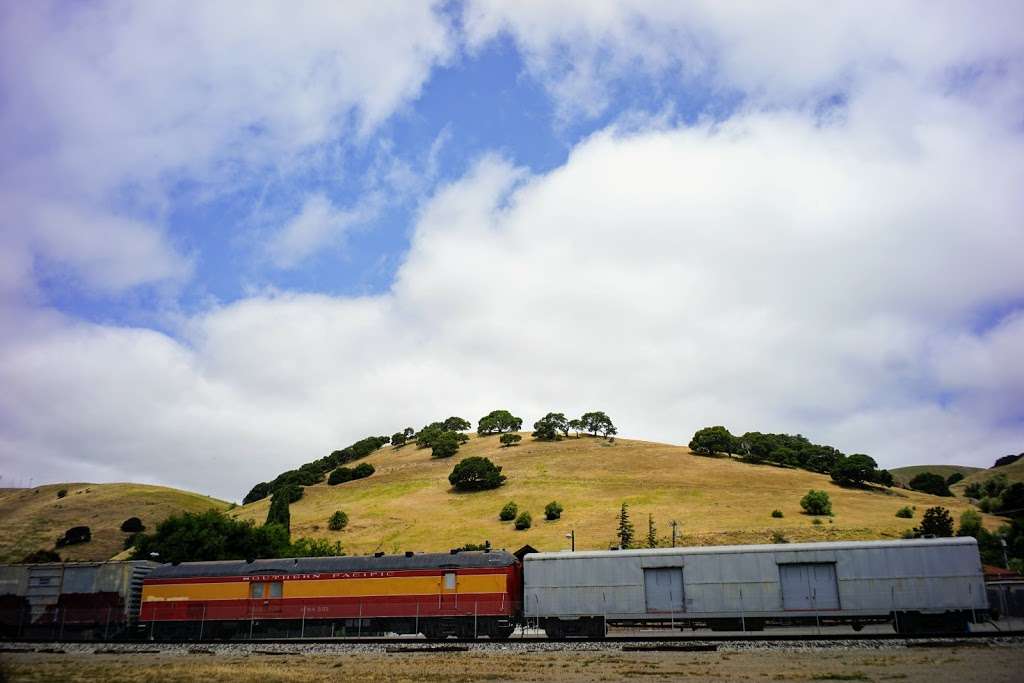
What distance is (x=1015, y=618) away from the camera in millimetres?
39500

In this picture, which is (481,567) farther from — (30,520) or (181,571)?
(30,520)

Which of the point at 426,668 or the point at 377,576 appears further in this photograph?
the point at 377,576

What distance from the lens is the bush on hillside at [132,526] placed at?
96.9 metres

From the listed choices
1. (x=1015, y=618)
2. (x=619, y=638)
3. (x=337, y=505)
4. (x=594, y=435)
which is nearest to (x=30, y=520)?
(x=337, y=505)

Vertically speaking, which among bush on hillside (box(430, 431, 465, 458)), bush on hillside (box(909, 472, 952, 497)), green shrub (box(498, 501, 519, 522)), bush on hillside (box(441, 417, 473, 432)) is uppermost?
bush on hillside (box(441, 417, 473, 432))

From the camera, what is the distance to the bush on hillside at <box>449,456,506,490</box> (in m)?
95.6

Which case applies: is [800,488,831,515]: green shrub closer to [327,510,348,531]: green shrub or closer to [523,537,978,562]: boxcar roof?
[523,537,978,562]: boxcar roof

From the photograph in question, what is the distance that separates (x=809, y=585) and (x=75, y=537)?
9243cm

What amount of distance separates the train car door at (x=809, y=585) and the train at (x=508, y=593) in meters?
0.05

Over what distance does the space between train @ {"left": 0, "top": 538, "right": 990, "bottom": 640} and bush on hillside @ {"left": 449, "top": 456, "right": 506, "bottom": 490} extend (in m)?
58.1

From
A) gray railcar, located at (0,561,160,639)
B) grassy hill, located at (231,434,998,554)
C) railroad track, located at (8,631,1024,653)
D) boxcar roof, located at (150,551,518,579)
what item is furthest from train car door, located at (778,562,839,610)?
grassy hill, located at (231,434,998,554)

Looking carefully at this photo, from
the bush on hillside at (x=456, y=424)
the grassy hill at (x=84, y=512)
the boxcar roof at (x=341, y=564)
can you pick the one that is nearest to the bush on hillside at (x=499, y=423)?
the bush on hillside at (x=456, y=424)

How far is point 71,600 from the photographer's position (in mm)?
38188

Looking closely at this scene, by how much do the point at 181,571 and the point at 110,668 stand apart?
1601 cm
